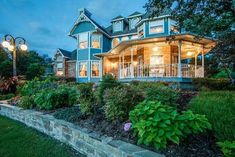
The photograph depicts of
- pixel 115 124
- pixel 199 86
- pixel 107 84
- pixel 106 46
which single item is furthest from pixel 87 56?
pixel 115 124

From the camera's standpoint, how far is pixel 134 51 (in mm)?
17016

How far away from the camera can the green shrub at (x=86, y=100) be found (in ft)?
15.1

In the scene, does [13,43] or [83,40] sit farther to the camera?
[83,40]

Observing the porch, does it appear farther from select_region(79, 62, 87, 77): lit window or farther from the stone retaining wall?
the stone retaining wall

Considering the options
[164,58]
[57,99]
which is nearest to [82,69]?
[164,58]

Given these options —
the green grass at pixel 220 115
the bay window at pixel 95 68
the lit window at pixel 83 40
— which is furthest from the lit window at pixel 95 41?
the green grass at pixel 220 115

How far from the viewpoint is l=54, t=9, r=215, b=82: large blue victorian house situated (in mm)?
12758

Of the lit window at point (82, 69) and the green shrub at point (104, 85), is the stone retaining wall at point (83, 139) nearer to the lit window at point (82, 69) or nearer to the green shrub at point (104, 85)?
the green shrub at point (104, 85)

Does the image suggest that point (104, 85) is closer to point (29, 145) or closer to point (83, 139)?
point (83, 139)

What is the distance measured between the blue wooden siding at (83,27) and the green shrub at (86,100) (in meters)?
16.8

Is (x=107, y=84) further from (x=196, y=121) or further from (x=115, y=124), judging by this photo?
(x=196, y=121)

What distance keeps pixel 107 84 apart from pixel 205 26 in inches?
149

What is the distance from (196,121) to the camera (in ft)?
9.35

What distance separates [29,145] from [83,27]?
18.5 m
